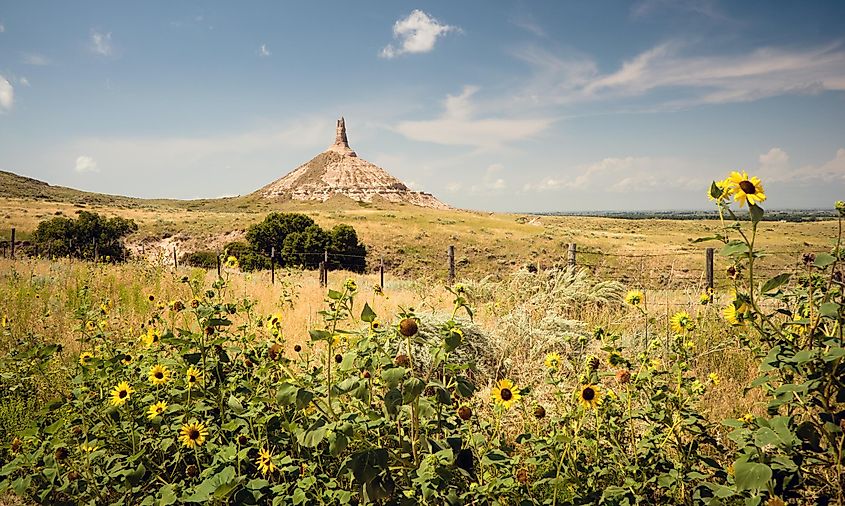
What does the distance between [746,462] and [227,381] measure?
2.71m

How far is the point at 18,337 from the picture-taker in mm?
5414

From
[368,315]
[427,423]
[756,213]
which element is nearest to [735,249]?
[756,213]

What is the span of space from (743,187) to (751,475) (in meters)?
1.10

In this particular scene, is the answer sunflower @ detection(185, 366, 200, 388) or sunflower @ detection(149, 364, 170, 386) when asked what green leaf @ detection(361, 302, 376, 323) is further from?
sunflower @ detection(149, 364, 170, 386)

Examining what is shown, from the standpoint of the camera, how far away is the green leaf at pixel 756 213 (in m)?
1.74

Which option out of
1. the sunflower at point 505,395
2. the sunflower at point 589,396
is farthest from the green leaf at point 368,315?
the sunflower at point 589,396

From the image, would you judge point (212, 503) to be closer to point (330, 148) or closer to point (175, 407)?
point (175, 407)

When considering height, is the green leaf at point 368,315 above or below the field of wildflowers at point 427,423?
above

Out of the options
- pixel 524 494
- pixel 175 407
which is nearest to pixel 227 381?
pixel 175 407

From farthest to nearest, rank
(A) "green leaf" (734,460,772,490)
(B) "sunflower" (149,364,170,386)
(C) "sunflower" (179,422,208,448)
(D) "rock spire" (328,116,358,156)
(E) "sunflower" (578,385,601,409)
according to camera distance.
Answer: (D) "rock spire" (328,116,358,156)
(B) "sunflower" (149,364,170,386)
(C) "sunflower" (179,422,208,448)
(E) "sunflower" (578,385,601,409)
(A) "green leaf" (734,460,772,490)

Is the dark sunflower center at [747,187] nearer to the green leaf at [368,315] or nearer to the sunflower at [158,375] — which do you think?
the green leaf at [368,315]

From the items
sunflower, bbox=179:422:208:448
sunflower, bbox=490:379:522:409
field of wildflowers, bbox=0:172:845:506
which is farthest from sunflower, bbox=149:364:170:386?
sunflower, bbox=490:379:522:409

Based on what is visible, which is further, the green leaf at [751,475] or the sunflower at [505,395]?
the sunflower at [505,395]

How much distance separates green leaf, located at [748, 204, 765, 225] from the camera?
5.70 feet
